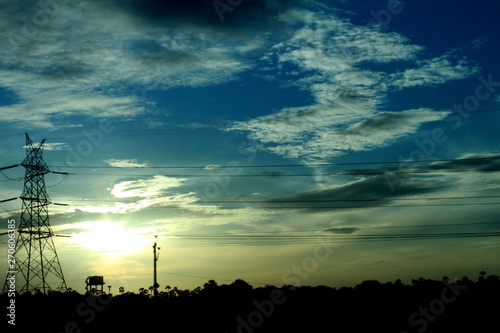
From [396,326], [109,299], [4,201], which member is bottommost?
[396,326]

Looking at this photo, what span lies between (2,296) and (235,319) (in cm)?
3464

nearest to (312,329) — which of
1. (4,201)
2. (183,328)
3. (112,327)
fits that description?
(183,328)

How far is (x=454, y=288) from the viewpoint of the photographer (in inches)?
2773

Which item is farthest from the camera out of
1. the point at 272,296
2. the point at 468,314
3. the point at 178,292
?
the point at 178,292

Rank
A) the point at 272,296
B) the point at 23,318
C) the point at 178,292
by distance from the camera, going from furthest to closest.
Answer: the point at 178,292, the point at 272,296, the point at 23,318

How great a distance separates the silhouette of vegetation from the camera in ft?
193

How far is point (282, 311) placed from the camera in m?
66.4

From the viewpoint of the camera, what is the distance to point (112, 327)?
6378 centimetres

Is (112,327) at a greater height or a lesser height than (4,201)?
lesser

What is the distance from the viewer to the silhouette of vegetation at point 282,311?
58.8m

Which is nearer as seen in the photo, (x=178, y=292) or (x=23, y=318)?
(x=23, y=318)

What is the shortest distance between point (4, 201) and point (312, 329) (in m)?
45.7

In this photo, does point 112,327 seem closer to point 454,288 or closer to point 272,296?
point 272,296

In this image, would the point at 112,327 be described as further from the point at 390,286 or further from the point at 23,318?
the point at 390,286
